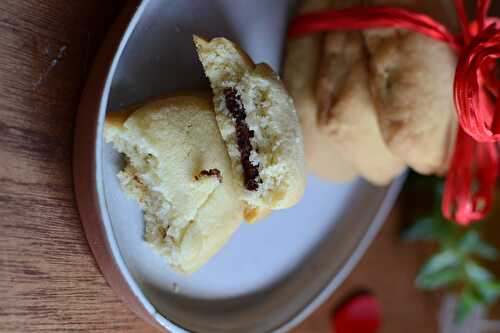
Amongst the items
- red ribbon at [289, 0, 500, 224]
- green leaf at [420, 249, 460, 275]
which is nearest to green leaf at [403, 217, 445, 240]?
green leaf at [420, 249, 460, 275]

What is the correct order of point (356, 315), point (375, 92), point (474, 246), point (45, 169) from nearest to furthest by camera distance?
1. point (45, 169)
2. point (375, 92)
3. point (356, 315)
4. point (474, 246)

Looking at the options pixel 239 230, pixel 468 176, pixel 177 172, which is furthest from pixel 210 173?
pixel 468 176

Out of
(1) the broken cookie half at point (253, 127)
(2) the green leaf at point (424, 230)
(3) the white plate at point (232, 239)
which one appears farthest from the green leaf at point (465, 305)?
(1) the broken cookie half at point (253, 127)

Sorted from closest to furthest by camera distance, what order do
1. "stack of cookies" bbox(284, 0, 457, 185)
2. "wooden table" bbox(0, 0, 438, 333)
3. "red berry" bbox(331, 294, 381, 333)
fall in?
"wooden table" bbox(0, 0, 438, 333)
"stack of cookies" bbox(284, 0, 457, 185)
"red berry" bbox(331, 294, 381, 333)

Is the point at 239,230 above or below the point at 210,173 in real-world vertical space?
below

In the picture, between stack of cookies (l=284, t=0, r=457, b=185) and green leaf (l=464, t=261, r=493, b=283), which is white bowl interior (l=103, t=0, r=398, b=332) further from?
green leaf (l=464, t=261, r=493, b=283)

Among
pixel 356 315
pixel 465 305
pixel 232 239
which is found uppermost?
pixel 232 239

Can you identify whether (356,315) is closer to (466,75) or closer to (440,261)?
(440,261)
